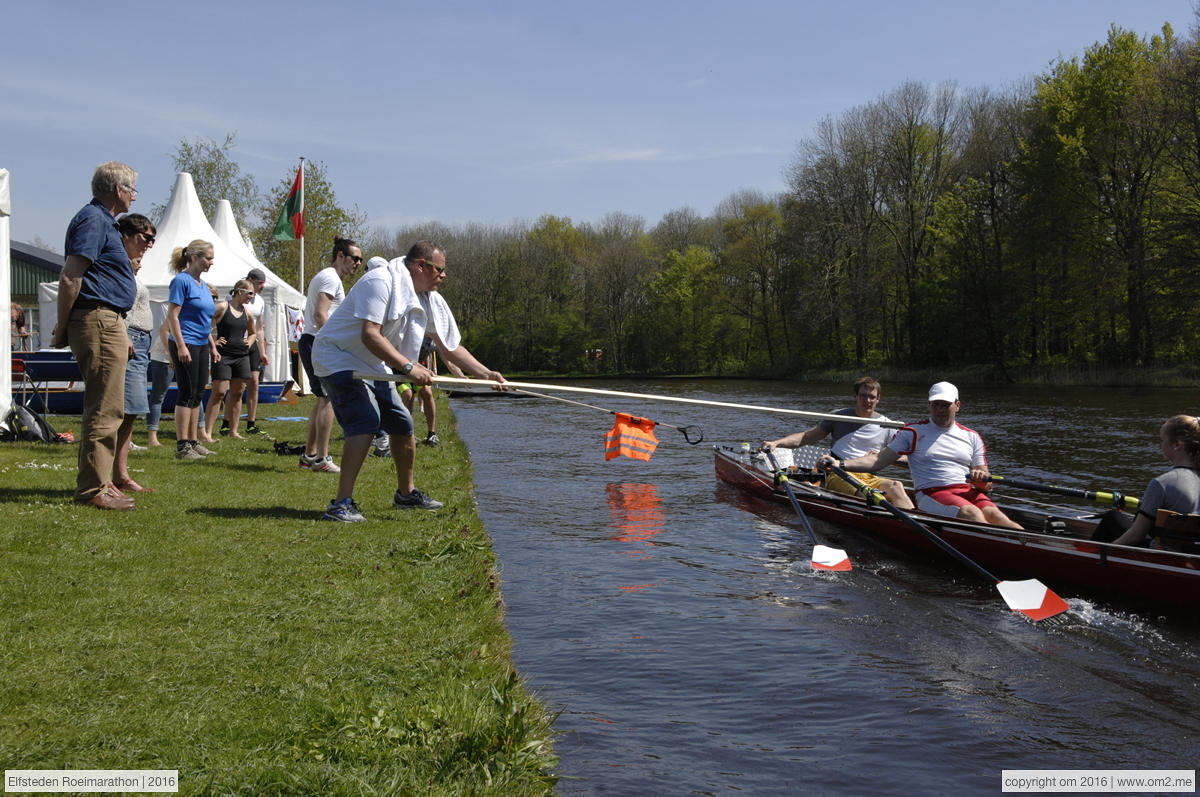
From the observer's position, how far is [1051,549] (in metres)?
6.14

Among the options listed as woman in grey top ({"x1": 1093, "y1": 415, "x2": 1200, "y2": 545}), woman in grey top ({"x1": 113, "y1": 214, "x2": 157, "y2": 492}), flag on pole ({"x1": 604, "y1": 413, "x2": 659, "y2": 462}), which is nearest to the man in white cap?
woman in grey top ({"x1": 1093, "y1": 415, "x2": 1200, "y2": 545})

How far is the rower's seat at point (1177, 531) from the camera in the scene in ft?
18.2

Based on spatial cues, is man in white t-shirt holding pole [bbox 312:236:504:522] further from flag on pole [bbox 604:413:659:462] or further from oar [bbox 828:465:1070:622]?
oar [bbox 828:465:1070:622]

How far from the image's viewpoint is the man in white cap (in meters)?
7.29

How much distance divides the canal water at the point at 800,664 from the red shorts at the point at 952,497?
1.38ft

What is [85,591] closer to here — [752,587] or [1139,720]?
[752,587]

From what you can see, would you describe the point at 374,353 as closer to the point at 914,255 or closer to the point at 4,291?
the point at 4,291

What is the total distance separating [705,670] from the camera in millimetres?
4570

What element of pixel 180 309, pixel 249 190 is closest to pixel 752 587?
pixel 180 309

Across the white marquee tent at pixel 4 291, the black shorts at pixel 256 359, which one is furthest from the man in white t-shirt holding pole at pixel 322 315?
the black shorts at pixel 256 359

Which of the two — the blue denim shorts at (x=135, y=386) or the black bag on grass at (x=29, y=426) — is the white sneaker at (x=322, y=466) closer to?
the blue denim shorts at (x=135, y=386)

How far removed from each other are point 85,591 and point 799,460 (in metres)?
8.34

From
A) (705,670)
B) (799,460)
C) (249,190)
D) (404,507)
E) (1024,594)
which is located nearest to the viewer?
(705,670)

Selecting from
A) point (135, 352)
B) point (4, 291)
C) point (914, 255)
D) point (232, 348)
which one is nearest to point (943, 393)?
point (135, 352)
